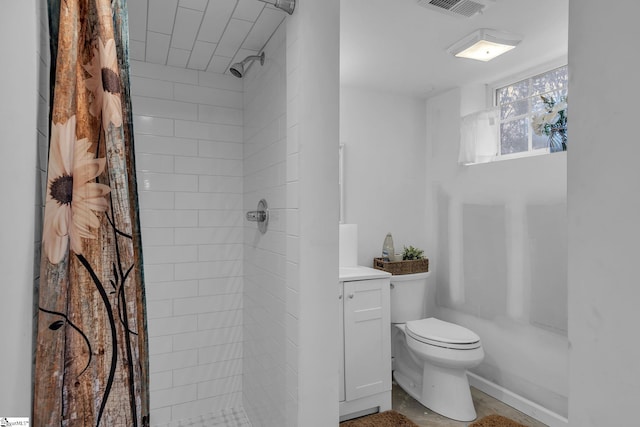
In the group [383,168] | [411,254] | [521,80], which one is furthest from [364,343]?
[521,80]

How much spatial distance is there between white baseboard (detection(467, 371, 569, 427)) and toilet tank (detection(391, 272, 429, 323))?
636 millimetres

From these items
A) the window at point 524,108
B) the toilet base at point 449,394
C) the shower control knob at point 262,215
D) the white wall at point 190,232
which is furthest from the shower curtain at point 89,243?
the window at point 524,108

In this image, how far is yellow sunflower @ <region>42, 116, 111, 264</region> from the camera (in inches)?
32.3

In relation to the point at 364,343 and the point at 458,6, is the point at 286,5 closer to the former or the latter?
the point at 458,6

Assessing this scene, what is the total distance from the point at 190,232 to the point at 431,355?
1706 millimetres

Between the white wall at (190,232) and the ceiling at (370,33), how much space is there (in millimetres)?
197

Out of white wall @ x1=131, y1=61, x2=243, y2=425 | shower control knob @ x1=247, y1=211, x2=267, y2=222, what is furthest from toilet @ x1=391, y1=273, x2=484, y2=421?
shower control knob @ x1=247, y1=211, x2=267, y2=222

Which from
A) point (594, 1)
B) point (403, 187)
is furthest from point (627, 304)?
point (403, 187)

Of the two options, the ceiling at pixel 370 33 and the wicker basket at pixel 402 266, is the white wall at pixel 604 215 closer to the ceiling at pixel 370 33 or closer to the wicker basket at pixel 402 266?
A: the ceiling at pixel 370 33

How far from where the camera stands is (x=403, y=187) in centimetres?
313

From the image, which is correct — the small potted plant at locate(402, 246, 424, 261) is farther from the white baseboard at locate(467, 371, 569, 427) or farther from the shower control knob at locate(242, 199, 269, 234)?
the shower control knob at locate(242, 199, 269, 234)

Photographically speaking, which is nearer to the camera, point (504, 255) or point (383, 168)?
point (504, 255)

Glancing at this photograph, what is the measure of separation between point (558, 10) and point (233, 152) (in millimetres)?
1938

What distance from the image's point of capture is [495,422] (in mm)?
2195
